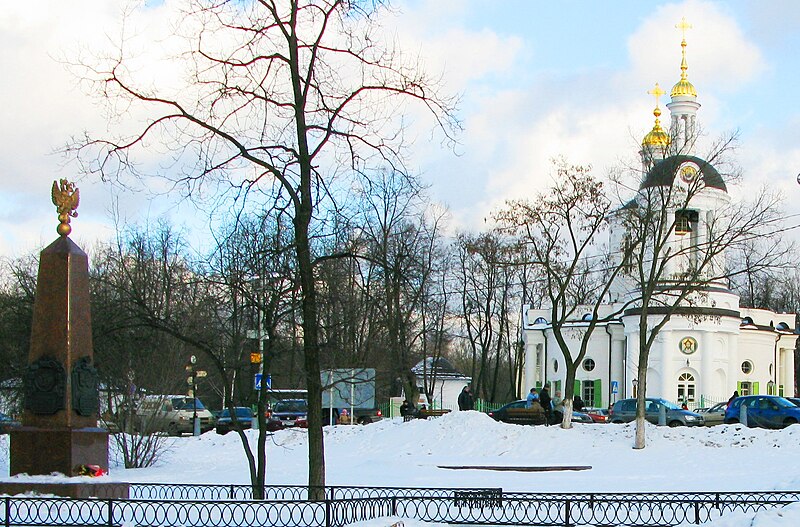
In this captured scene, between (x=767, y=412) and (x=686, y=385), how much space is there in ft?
67.8

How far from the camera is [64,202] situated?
15203 millimetres

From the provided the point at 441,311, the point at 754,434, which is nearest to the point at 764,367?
the point at 441,311

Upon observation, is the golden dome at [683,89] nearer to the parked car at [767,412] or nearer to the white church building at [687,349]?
the white church building at [687,349]

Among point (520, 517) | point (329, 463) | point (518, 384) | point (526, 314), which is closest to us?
point (520, 517)

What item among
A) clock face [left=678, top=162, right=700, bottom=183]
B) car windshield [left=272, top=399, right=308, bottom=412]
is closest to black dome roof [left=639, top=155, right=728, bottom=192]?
clock face [left=678, top=162, right=700, bottom=183]

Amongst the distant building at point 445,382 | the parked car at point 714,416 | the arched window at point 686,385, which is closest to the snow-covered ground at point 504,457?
the parked car at point 714,416

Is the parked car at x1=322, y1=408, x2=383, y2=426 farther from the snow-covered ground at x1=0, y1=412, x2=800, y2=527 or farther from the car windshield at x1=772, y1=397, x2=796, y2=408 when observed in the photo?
the car windshield at x1=772, y1=397, x2=796, y2=408

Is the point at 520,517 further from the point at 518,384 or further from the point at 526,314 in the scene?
the point at 518,384

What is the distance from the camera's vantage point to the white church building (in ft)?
186

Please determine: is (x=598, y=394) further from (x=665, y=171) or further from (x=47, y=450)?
(x=47, y=450)

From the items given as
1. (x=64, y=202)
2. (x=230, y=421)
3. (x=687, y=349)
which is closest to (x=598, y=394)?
(x=687, y=349)

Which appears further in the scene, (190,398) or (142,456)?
(190,398)

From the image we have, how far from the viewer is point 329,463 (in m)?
28.5

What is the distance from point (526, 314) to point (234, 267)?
48336 mm
